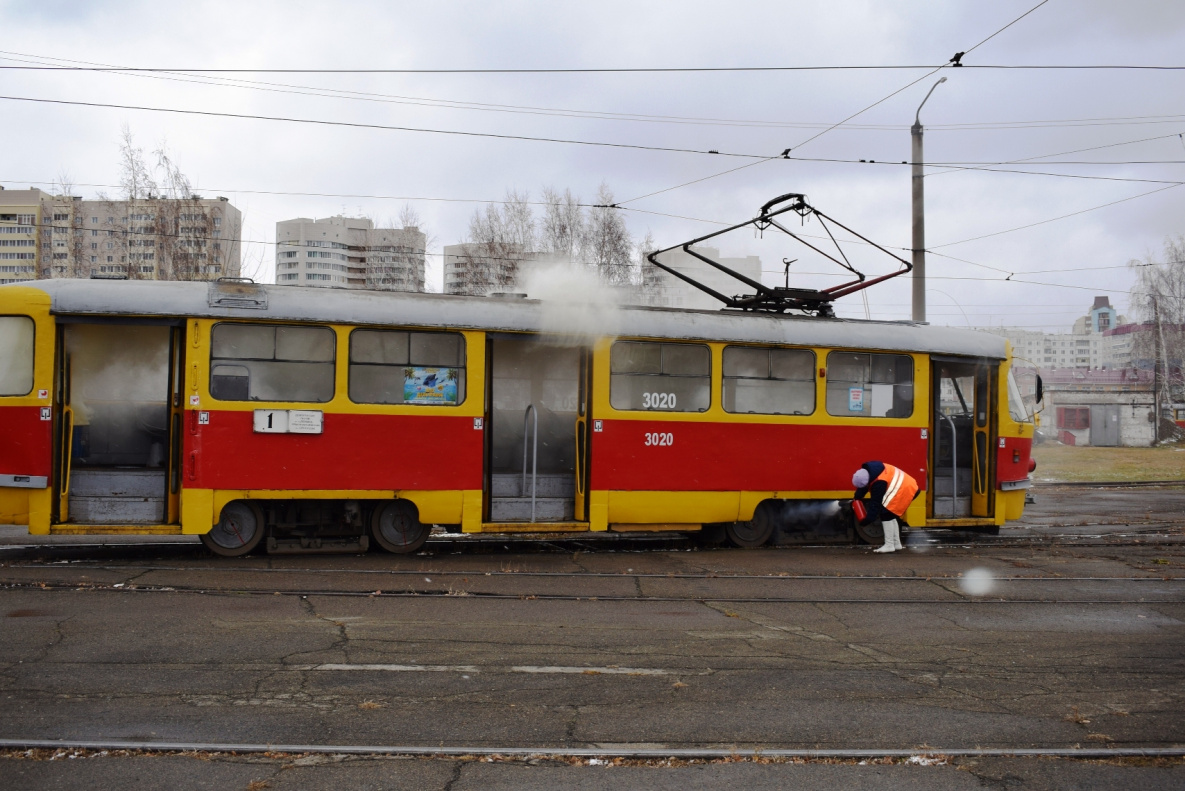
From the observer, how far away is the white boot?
1221cm

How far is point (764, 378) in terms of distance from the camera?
12211 mm

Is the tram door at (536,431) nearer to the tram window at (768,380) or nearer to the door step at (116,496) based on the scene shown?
the tram window at (768,380)

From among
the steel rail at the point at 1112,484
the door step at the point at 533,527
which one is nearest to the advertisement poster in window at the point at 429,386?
the door step at the point at 533,527

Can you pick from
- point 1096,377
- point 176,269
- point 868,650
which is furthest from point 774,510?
point 1096,377

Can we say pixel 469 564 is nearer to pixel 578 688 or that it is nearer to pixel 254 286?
pixel 254 286

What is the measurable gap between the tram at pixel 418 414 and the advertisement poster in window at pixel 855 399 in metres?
0.07

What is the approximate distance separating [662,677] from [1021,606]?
4.22 m

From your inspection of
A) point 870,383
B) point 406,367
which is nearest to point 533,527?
point 406,367

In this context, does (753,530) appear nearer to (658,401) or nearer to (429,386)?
(658,401)

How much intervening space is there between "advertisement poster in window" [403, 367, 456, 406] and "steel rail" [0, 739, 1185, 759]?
6.26 m

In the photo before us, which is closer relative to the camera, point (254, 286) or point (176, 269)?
point (254, 286)

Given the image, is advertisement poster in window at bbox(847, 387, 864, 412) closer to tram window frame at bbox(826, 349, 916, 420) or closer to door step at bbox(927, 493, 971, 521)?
tram window frame at bbox(826, 349, 916, 420)

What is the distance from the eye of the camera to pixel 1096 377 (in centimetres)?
8906

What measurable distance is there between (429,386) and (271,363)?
1.71m
